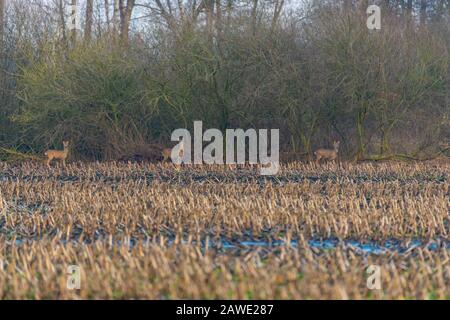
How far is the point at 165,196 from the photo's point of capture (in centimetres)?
1441

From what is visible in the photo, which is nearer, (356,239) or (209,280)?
(209,280)

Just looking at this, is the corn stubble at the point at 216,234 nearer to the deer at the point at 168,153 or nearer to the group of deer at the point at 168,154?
the deer at the point at 168,153

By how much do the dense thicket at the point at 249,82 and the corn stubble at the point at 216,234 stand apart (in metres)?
4.57

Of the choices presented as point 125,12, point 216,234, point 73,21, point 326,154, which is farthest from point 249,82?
point 216,234

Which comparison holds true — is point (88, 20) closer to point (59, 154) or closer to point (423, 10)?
point (59, 154)

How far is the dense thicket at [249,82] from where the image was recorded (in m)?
23.2

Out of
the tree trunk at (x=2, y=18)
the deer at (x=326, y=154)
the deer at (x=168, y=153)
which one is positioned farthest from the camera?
the tree trunk at (x=2, y=18)

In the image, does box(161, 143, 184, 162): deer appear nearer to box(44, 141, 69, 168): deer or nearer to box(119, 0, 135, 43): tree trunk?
box(44, 141, 69, 168): deer

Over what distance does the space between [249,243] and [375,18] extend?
14.8 metres

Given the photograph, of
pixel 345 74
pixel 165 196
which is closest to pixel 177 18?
pixel 345 74

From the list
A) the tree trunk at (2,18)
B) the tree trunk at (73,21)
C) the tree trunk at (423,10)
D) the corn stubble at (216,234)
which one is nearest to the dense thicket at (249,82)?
the tree trunk at (73,21)

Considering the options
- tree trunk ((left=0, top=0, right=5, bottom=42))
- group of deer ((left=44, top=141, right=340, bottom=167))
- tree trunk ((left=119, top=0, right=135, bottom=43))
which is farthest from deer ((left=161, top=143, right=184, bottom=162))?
tree trunk ((left=0, top=0, right=5, bottom=42))

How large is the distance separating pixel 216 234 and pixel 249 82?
13.9 m
